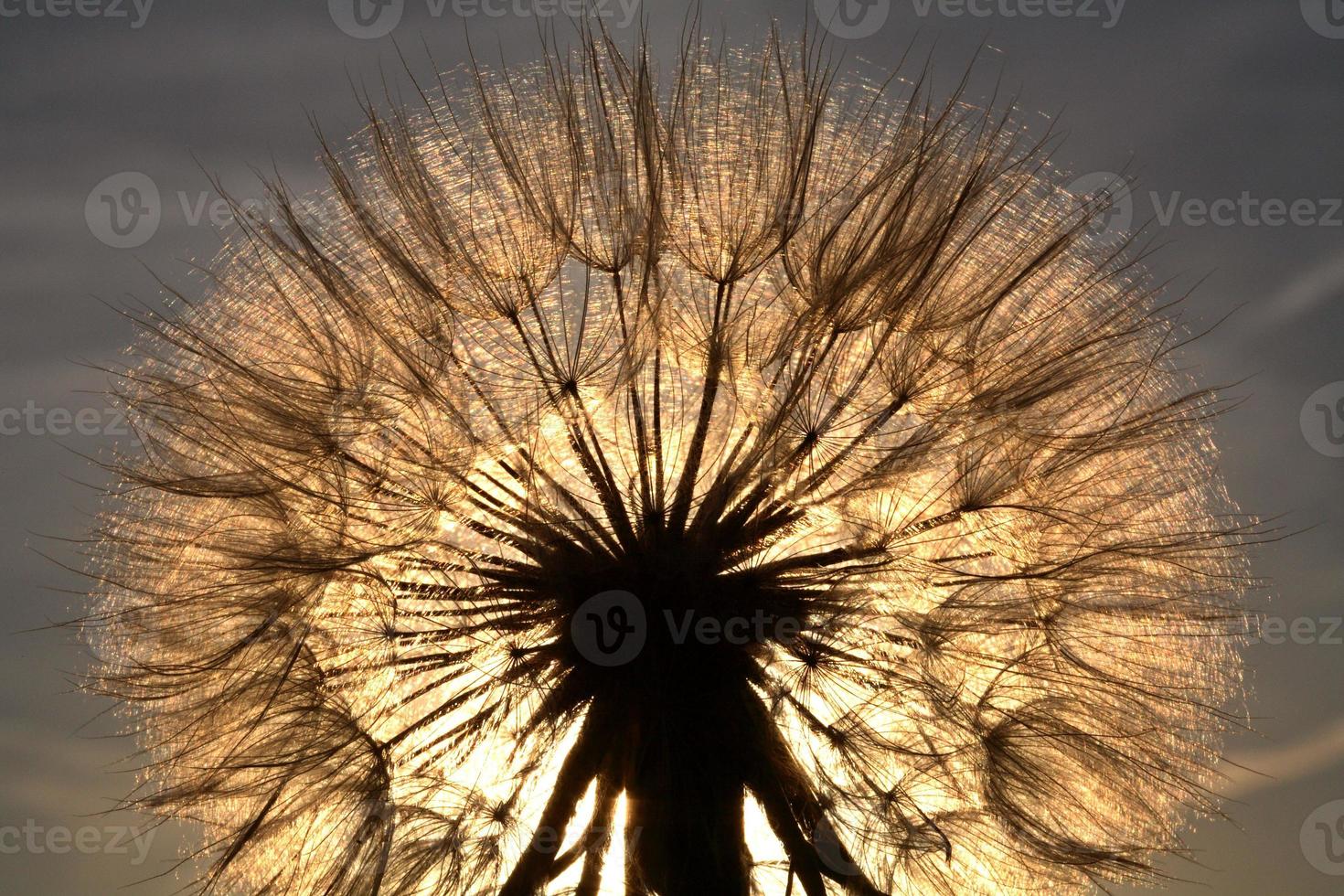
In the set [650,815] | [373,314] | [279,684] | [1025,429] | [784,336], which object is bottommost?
[650,815]

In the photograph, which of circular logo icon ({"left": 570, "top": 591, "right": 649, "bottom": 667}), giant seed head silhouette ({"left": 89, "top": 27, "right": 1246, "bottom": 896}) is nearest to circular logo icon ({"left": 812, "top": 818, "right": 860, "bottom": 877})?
giant seed head silhouette ({"left": 89, "top": 27, "right": 1246, "bottom": 896})

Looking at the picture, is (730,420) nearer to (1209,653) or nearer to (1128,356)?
(1128,356)

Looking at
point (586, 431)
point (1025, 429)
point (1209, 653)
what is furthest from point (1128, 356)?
point (586, 431)

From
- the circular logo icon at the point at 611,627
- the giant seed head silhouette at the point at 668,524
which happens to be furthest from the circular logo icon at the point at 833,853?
the circular logo icon at the point at 611,627

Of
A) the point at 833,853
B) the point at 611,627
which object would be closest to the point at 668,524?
the point at 611,627

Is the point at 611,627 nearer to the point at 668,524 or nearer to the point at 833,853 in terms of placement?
the point at 668,524

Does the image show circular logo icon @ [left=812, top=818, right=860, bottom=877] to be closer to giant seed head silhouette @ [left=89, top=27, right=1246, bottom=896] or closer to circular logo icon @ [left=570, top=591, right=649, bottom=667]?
giant seed head silhouette @ [left=89, top=27, right=1246, bottom=896]
